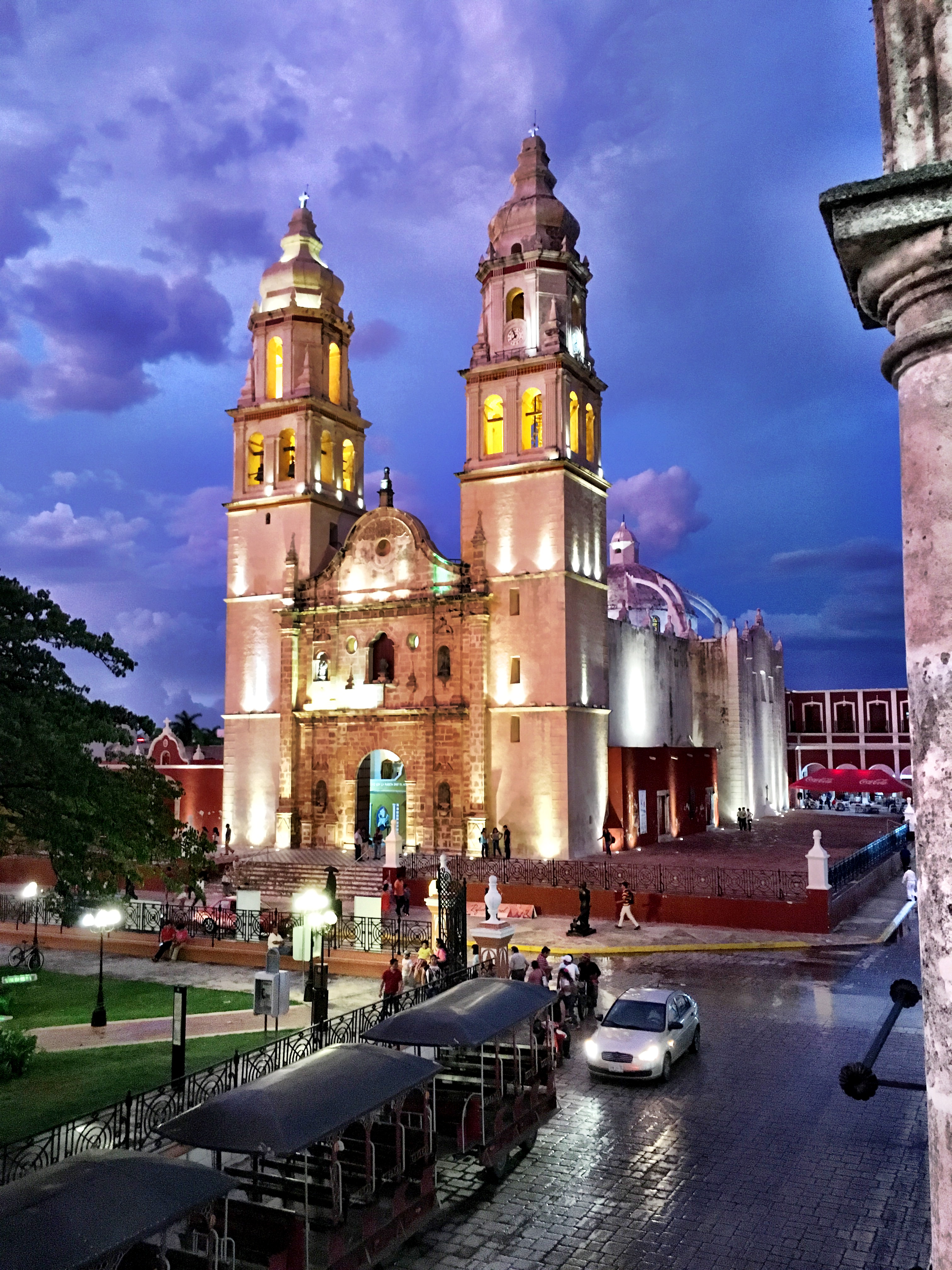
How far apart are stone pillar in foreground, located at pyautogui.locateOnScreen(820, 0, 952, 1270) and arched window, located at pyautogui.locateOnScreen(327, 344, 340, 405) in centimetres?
4263

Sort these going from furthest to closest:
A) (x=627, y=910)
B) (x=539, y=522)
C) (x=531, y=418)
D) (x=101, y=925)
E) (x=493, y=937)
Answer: (x=531, y=418) → (x=539, y=522) → (x=627, y=910) → (x=493, y=937) → (x=101, y=925)

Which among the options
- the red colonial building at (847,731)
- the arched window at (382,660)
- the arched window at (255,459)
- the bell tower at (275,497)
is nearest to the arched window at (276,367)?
the bell tower at (275,497)

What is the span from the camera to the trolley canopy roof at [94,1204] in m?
6.41

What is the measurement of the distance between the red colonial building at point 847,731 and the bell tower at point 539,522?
42745 millimetres

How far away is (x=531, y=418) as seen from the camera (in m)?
38.9

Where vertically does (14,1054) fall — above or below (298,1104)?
below

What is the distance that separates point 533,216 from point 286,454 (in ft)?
45.8

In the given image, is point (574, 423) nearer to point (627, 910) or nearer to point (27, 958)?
point (627, 910)

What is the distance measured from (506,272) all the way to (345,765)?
20.1 metres

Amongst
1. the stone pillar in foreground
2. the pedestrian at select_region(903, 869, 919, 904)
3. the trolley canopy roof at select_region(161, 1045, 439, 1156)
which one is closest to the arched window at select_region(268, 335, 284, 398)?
the pedestrian at select_region(903, 869, 919, 904)

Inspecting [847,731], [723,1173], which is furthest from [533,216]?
[847,731]

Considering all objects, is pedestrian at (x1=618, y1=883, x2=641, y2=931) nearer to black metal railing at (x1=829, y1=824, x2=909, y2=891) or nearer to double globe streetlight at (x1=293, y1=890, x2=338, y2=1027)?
black metal railing at (x1=829, y1=824, x2=909, y2=891)

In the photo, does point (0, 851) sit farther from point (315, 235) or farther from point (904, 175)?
point (315, 235)

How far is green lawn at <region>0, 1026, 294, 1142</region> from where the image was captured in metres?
13.3
